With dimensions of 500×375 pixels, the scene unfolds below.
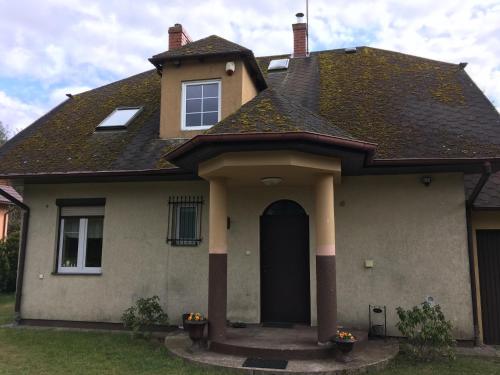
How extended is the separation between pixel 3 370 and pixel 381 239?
6.82 metres

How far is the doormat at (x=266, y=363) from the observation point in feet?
19.8

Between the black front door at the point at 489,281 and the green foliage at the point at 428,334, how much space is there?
1756 mm

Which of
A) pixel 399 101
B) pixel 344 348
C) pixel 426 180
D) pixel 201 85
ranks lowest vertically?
pixel 344 348

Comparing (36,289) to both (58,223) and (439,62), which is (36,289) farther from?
(439,62)

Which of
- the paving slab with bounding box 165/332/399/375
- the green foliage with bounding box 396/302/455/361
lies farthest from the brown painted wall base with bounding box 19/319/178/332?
the green foliage with bounding box 396/302/455/361

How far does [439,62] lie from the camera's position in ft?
40.4

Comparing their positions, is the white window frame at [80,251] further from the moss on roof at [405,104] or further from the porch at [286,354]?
the moss on roof at [405,104]

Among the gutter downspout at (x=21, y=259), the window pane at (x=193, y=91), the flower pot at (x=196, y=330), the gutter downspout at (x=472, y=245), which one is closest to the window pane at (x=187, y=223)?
the flower pot at (x=196, y=330)

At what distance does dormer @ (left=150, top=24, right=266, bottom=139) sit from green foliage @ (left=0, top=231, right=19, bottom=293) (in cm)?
902

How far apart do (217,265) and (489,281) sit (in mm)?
5338

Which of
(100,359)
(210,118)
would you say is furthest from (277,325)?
(210,118)

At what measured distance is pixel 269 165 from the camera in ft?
21.8

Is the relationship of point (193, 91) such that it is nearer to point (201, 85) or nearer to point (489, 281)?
point (201, 85)

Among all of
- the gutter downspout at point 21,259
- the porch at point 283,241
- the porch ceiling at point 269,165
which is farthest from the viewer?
the gutter downspout at point 21,259
